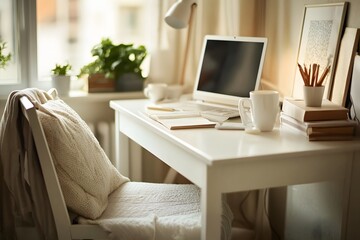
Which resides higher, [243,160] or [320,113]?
[320,113]

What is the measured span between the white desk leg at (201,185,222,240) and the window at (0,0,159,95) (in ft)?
4.37

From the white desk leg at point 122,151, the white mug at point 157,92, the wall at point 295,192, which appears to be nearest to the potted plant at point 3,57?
the white desk leg at point 122,151

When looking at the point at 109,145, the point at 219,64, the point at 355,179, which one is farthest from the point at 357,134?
the point at 109,145

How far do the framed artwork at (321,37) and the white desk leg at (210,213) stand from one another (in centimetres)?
70

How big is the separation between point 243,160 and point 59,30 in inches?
59.5

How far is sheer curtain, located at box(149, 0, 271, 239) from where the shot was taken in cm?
263

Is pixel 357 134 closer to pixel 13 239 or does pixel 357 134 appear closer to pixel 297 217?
pixel 297 217

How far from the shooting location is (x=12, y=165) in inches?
72.8

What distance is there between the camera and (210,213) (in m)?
1.69

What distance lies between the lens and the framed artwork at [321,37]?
2.10m

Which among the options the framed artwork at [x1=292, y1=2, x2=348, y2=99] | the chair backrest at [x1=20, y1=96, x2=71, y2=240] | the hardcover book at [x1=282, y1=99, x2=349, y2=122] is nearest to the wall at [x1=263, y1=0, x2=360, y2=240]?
the framed artwork at [x1=292, y1=2, x2=348, y2=99]

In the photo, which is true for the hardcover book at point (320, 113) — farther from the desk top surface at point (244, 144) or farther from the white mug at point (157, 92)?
the white mug at point (157, 92)

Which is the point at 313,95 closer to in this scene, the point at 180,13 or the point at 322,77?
the point at 322,77

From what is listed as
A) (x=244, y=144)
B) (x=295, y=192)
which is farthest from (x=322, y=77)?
(x=295, y=192)
